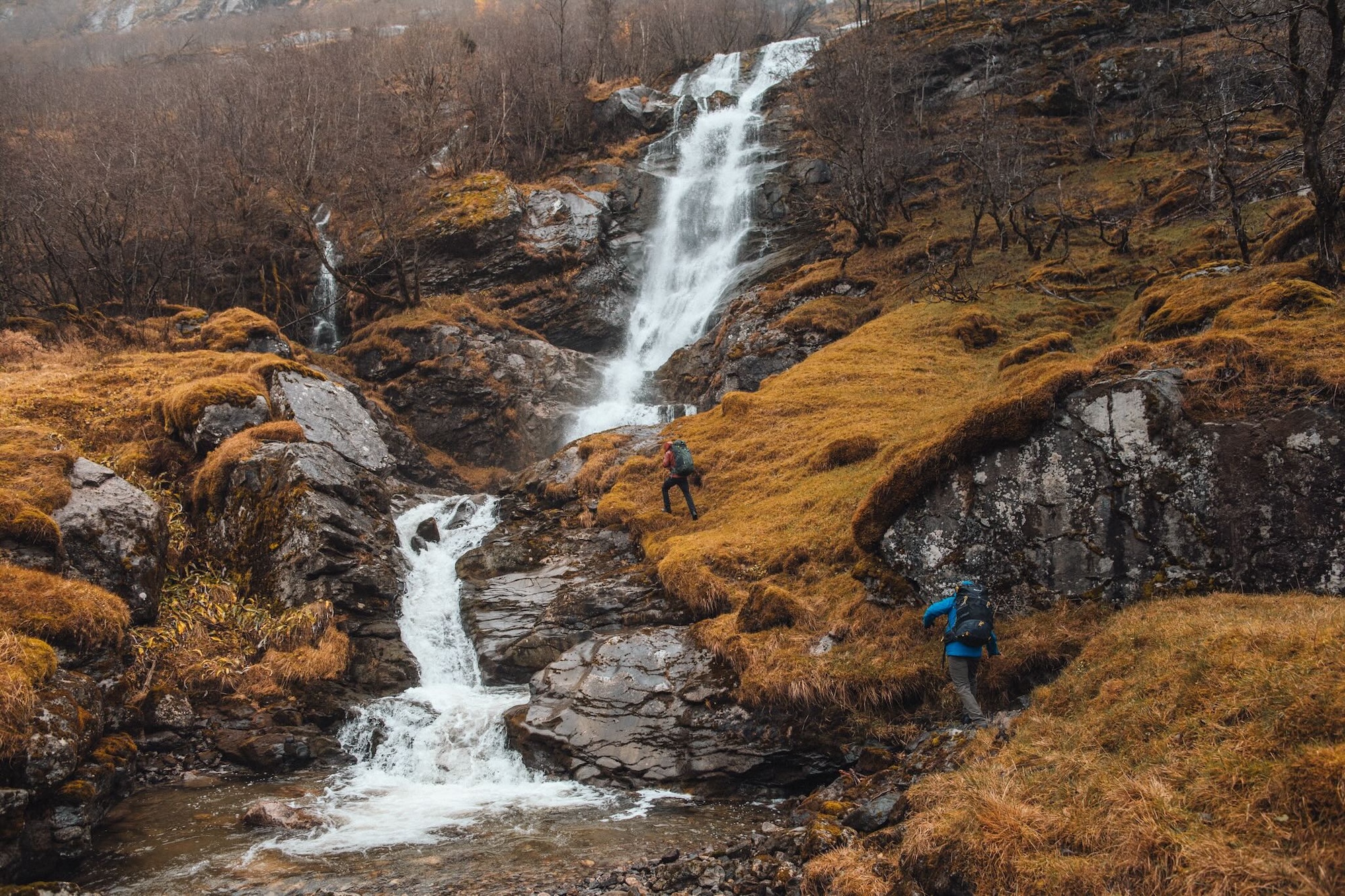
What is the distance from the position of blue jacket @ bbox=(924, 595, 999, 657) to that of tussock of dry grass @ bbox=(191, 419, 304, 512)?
15.4 m

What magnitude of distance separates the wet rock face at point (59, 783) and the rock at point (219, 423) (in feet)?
29.3

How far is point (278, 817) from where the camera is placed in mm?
9492

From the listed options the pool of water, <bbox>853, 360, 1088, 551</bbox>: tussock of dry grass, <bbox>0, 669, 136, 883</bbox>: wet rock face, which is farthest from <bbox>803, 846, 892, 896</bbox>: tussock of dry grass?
<bbox>0, 669, 136, 883</bbox>: wet rock face

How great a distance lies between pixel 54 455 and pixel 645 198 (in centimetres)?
3276

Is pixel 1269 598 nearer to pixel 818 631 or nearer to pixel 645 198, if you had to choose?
pixel 818 631

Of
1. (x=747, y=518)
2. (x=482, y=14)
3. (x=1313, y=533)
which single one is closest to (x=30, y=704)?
(x=747, y=518)

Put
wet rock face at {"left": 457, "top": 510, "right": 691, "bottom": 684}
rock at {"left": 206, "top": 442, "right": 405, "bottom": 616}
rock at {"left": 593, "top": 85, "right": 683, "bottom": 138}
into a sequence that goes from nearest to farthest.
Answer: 1. wet rock face at {"left": 457, "top": 510, "right": 691, "bottom": 684}
2. rock at {"left": 206, "top": 442, "right": 405, "bottom": 616}
3. rock at {"left": 593, "top": 85, "right": 683, "bottom": 138}

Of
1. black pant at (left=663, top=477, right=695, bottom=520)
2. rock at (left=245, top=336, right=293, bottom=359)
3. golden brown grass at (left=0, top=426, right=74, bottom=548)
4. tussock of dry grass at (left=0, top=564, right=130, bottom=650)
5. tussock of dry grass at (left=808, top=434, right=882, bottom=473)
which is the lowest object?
black pant at (left=663, top=477, right=695, bottom=520)

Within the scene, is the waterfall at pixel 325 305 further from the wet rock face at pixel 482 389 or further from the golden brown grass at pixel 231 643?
the golden brown grass at pixel 231 643

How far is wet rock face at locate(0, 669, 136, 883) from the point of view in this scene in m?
8.04

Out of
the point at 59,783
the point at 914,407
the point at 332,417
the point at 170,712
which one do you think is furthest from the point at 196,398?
the point at 914,407

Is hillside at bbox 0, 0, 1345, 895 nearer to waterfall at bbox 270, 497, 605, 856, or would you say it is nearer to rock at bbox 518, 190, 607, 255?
waterfall at bbox 270, 497, 605, 856

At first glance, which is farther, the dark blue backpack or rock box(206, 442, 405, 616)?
rock box(206, 442, 405, 616)

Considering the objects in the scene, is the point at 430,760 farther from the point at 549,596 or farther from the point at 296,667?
the point at 549,596
